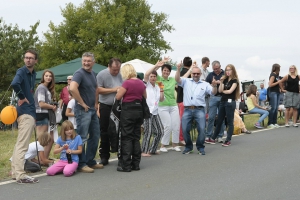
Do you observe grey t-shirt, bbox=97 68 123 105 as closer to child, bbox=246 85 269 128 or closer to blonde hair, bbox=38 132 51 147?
blonde hair, bbox=38 132 51 147

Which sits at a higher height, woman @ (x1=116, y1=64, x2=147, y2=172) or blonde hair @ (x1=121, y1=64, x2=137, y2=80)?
blonde hair @ (x1=121, y1=64, x2=137, y2=80)

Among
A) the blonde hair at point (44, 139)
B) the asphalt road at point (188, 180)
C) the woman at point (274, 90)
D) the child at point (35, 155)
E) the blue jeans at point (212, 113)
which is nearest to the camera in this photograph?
the asphalt road at point (188, 180)

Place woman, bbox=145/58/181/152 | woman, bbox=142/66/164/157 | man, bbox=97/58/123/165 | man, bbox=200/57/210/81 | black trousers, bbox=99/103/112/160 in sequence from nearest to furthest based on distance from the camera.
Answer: man, bbox=97/58/123/165, black trousers, bbox=99/103/112/160, woman, bbox=142/66/164/157, woman, bbox=145/58/181/152, man, bbox=200/57/210/81

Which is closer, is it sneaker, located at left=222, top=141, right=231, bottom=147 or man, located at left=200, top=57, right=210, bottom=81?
sneaker, located at left=222, top=141, right=231, bottom=147

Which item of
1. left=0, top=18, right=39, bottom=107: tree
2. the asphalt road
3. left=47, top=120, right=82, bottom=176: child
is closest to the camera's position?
the asphalt road

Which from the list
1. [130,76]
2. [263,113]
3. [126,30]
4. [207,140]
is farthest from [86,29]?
[130,76]

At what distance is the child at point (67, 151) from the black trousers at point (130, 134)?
0.75m

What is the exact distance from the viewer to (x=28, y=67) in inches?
288

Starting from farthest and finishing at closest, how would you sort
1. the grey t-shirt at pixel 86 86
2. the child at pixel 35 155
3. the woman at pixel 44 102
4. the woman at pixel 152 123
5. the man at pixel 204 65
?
the man at pixel 204 65, the woman at pixel 152 123, the woman at pixel 44 102, the child at pixel 35 155, the grey t-shirt at pixel 86 86

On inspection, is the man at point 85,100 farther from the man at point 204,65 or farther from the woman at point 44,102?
the man at point 204,65

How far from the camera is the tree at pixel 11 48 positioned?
26653mm

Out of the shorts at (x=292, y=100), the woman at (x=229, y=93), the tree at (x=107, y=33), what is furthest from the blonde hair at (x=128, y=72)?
the tree at (x=107, y=33)

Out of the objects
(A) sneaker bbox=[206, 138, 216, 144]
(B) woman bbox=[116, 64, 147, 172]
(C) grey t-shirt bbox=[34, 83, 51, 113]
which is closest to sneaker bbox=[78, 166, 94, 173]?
(B) woman bbox=[116, 64, 147, 172]

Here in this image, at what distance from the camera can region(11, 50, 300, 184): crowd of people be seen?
736 centimetres
